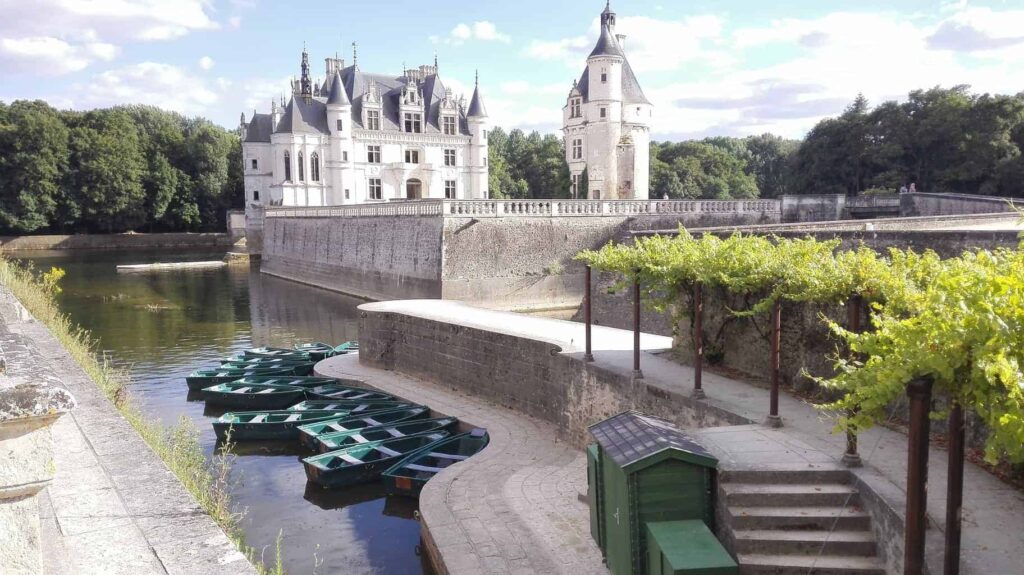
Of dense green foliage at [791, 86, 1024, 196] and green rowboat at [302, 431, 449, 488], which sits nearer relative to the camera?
green rowboat at [302, 431, 449, 488]

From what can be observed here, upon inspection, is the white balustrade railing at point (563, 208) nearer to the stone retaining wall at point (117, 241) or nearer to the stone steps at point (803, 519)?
the stone steps at point (803, 519)

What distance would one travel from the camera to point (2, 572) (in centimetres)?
281

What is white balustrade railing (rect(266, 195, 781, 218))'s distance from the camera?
28594 millimetres

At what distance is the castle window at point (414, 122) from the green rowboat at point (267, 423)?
40.2m

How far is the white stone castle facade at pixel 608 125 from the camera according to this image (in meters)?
38.3

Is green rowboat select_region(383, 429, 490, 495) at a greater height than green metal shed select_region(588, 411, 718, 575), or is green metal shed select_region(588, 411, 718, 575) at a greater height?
green metal shed select_region(588, 411, 718, 575)

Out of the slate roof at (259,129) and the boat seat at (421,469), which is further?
the slate roof at (259,129)

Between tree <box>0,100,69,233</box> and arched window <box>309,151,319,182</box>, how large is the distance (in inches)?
856

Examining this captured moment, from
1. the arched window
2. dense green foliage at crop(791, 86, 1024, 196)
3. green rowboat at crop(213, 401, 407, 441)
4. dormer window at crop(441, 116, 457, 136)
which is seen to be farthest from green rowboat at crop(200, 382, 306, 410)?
dormer window at crop(441, 116, 457, 136)

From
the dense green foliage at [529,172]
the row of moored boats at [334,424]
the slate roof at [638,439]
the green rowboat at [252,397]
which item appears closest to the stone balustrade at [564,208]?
the row of moored boats at [334,424]

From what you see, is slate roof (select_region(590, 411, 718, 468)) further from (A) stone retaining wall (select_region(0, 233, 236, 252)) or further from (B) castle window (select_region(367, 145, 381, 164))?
(A) stone retaining wall (select_region(0, 233, 236, 252))

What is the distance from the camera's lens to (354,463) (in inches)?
462

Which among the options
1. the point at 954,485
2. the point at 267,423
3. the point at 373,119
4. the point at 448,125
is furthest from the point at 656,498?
the point at 448,125

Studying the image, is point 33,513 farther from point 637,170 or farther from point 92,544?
point 637,170
